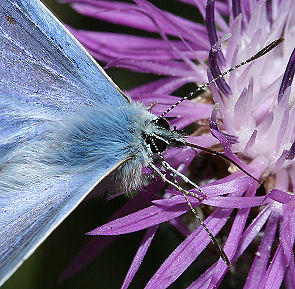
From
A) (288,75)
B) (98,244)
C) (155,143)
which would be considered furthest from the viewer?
(98,244)

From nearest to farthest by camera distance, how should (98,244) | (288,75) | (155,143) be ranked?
(155,143)
(288,75)
(98,244)

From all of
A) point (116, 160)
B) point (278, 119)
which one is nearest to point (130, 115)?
point (116, 160)

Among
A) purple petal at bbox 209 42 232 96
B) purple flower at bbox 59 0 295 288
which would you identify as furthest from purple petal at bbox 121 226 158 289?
purple petal at bbox 209 42 232 96

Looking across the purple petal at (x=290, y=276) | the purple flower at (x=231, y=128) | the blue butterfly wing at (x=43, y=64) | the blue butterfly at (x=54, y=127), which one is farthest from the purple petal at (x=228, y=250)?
the blue butterfly wing at (x=43, y=64)

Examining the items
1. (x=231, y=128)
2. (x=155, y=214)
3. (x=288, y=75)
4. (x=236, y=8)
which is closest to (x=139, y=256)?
(x=155, y=214)

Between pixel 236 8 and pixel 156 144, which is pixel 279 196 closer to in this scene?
pixel 156 144

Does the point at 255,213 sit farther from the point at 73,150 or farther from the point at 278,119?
the point at 73,150

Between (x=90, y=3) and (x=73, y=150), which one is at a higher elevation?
(x=90, y=3)

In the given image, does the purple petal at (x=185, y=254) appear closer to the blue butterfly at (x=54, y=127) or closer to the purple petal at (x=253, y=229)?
the purple petal at (x=253, y=229)

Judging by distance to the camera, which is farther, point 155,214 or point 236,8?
point 236,8
